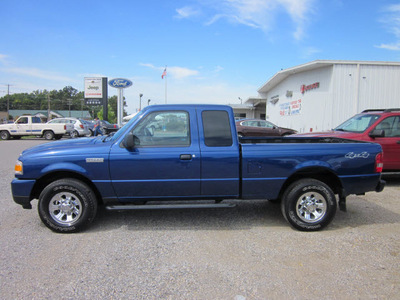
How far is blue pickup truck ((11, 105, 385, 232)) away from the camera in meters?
3.95

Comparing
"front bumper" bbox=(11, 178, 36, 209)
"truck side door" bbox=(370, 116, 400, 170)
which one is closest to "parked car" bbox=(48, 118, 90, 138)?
"front bumper" bbox=(11, 178, 36, 209)

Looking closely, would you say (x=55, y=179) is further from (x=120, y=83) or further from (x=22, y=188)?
(x=120, y=83)

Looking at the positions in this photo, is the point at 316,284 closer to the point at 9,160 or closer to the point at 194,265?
the point at 194,265

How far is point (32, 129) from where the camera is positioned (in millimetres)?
21312

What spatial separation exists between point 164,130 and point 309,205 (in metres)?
2.40

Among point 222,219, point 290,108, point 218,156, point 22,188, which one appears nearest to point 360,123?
point 222,219

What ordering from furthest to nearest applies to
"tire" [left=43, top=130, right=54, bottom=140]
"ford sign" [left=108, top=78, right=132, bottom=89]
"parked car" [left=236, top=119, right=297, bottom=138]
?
1. "tire" [left=43, top=130, right=54, bottom=140]
2. "ford sign" [left=108, top=78, right=132, bottom=89]
3. "parked car" [left=236, top=119, right=297, bottom=138]

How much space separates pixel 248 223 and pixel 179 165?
1.50 m

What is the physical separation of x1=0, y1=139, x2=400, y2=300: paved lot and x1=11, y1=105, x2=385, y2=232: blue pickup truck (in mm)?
395

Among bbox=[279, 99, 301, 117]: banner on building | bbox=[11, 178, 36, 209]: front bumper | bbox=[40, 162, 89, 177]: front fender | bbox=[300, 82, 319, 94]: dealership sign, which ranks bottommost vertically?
bbox=[11, 178, 36, 209]: front bumper

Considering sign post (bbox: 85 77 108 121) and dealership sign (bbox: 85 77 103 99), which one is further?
dealership sign (bbox: 85 77 103 99)

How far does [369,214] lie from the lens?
4922mm

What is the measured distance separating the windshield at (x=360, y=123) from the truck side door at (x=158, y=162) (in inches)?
200

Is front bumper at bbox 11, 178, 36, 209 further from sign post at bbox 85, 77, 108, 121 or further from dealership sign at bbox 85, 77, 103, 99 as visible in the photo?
dealership sign at bbox 85, 77, 103, 99
